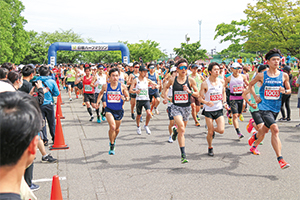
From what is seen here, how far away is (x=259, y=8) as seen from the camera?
2080cm

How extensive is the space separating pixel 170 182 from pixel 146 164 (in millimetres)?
1100

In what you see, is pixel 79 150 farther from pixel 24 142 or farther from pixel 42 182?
pixel 24 142

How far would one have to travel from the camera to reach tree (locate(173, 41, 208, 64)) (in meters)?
36.0

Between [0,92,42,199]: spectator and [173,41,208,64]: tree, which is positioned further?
[173,41,208,64]: tree

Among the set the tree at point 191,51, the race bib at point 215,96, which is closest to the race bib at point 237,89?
the race bib at point 215,96

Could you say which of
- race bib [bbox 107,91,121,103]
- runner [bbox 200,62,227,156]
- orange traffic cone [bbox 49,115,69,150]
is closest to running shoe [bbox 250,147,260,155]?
runner [bbox 200,62,227,156]

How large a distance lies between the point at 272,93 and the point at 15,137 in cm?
511

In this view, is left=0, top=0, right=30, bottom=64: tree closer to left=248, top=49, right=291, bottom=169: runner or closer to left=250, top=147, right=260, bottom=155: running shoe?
left=250, top=147, right=260, bottom=155: running shoe

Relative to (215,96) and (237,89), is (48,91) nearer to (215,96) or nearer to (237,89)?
(215,96)

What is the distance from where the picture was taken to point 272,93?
214 inches

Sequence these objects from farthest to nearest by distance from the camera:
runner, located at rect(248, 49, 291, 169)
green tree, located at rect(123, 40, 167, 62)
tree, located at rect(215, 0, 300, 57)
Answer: green tree, located at rect(123, 40, 167, 62) → tree, located at rect(215, 0, 300, 57) → runner, located at rect(248, 49, 291, 169)

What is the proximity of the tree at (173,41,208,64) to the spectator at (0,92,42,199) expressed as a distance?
3554 centimetres

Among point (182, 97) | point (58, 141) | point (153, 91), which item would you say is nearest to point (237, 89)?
point (182, 97)

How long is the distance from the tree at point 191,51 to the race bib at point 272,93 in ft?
102
